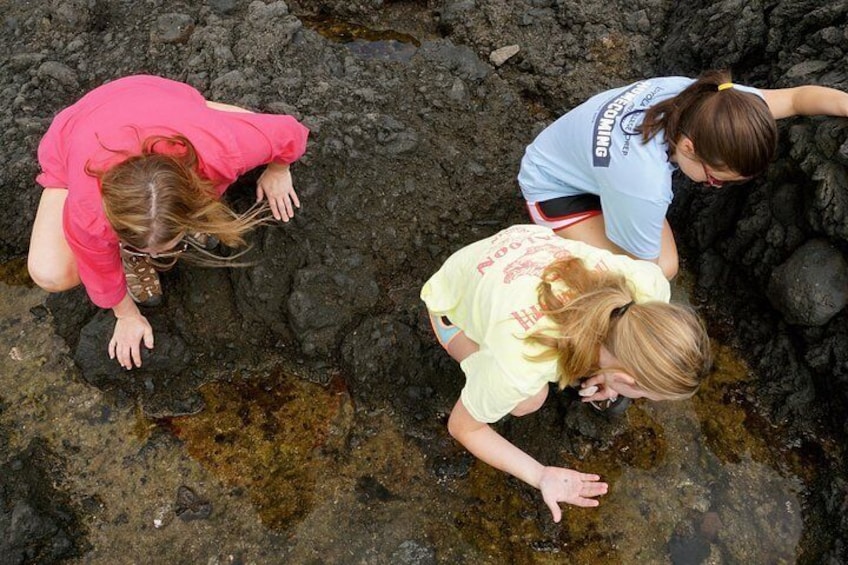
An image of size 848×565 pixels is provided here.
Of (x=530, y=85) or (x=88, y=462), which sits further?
(x=530, y=85)

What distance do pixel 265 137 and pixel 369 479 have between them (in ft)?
3.91

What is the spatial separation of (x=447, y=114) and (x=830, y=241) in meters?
1.50

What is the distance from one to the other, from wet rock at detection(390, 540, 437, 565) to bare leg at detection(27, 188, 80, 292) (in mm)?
1432

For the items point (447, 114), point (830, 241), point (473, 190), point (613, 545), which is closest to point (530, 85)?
point (447, 114)

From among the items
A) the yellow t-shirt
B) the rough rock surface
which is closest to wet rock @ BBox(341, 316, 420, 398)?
the rough rock surface

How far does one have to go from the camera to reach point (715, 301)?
2691mm

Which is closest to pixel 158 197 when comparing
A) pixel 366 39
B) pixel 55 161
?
pixel 55 161

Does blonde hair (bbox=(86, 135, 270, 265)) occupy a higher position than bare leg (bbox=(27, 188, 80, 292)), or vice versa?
blonde hair (bbox=(86, 135, 270, 265))

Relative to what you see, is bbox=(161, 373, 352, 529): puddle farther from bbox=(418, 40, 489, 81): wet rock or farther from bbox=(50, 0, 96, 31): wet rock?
bbox=(50, 0, 96, 31): wet rock

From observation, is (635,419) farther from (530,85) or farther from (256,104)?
(256,104)

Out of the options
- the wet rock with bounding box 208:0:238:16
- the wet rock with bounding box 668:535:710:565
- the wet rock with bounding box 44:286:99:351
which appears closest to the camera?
the wet rock with bounding box 668:535:710:565

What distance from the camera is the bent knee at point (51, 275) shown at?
2.25 metres

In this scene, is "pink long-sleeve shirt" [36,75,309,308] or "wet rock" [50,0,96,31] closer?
"pink long-sleeve shirt" [36,75,309,308]

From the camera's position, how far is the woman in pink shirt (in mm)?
1810
